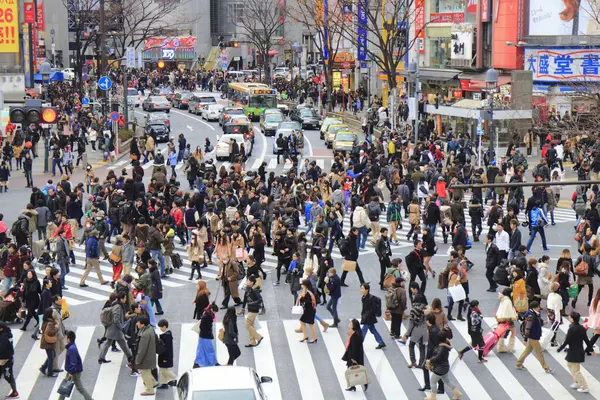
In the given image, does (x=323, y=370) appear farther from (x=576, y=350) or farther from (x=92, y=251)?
(x=92, y=251)

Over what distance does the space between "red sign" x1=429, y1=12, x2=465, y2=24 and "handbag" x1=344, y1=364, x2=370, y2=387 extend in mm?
45284

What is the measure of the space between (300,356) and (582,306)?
669cm

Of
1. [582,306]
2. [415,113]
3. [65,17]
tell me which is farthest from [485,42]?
[65,17]

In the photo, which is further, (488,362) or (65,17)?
(65,17)

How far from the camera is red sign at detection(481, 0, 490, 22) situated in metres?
54.6

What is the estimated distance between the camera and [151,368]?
16.2 meters

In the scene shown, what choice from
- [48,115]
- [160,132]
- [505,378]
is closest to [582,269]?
[505,378]

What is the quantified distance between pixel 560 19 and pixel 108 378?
39024 mm

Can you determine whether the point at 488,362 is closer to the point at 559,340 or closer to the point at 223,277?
the point at 559,340

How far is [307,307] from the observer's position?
18828 millimetres

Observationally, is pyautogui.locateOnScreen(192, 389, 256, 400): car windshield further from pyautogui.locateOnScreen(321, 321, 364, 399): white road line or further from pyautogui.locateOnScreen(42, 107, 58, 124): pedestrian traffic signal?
pyautogui.locateOnScreen(42, 107, 58, 124): pedestrian traffic signal

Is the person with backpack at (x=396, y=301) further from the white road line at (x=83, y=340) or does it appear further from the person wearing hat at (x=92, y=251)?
the person wearing hat at (x=92, y=251)

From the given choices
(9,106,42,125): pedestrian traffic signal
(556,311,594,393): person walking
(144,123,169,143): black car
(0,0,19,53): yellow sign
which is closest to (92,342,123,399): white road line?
(9,106,42,125): pedestrian traffic signal

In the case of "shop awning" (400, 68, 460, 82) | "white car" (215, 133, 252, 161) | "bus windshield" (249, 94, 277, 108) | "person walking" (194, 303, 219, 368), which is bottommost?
"person walking" (194, 303, 219, 368)
